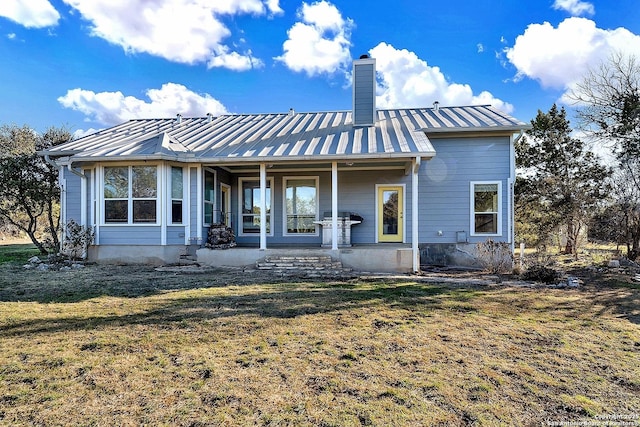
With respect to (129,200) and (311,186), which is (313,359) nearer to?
(129,200)

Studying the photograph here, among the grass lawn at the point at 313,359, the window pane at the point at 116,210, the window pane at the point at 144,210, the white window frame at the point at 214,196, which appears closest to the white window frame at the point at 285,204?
the white window frame at the point at 214,196

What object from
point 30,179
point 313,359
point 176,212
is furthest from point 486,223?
point 30,179

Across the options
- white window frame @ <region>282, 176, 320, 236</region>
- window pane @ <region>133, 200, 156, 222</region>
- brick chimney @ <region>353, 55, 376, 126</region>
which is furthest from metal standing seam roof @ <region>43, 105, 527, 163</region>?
white window frame @ <region>282, 176, 320, 236</region>

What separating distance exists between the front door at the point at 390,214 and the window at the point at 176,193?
19.3 feet

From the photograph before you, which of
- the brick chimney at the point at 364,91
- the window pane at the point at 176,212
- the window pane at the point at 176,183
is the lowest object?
the window pane at the point at 176,212

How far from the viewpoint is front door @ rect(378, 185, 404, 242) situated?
1092 cm

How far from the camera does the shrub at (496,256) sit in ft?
28.9

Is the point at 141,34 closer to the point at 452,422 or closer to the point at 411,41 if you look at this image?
the point at 411,41

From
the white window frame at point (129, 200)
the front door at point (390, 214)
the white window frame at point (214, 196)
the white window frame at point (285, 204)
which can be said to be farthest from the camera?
the white window frame at point (285, 204)

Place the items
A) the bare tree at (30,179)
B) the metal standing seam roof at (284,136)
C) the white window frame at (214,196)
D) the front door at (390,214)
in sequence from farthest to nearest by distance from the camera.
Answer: the bare tree at (30,179), the front door at (390,214), the white window frame at (214,196), the metal standing seam roof at (284,136)

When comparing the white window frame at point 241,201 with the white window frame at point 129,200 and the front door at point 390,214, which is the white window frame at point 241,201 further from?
the front door at point 390,214

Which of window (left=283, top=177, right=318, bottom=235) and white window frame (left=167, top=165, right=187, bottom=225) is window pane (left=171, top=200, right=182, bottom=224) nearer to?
white window frame (left=167, top=165, right=187, bottom=225)

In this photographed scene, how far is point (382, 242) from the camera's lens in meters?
10.9

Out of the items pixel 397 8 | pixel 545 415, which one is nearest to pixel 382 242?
pixel 397 8
